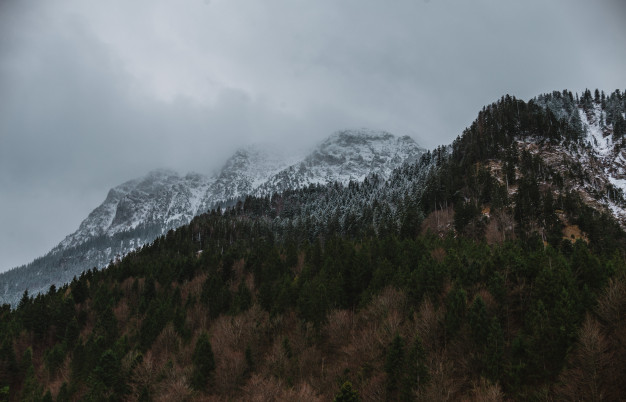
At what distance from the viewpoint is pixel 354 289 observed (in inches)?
2468

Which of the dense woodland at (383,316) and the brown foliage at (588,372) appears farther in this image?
the dense woodland at (383,316)

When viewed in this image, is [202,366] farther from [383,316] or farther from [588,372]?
[588,372]

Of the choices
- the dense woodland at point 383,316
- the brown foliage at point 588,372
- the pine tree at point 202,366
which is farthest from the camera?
the pine tree at point 202,366

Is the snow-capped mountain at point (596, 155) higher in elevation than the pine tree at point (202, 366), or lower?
higher

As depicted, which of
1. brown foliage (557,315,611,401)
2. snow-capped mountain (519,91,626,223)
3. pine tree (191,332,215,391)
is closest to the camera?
brown foliage (557,315,611,401)

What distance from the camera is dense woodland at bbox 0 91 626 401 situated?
3089cm

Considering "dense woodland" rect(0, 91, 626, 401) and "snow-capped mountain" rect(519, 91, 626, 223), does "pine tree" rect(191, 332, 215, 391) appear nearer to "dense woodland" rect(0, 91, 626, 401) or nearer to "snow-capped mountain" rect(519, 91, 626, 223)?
"dense woodland" rect(0, 91, 626, 401)

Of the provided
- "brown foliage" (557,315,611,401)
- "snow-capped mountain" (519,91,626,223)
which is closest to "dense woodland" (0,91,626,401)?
"brown foliage" (557,315,611,401)

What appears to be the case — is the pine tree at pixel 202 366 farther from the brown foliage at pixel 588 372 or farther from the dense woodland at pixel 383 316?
the brown foliage at pixel 588 372

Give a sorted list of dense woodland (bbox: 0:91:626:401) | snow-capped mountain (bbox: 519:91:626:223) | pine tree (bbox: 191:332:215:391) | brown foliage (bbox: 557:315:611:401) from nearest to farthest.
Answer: brown foliage (bbox: 557:315:611:401)
dense woodland (bbox: 0:91:626:401)
pine tree (bbox: 191:332:215:391)
snow-capped mountain (bbox: 519:91:626:223)

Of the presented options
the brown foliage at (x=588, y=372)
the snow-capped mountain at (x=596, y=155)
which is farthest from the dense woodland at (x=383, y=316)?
the snow-capped mountain at (x=596, y=155)

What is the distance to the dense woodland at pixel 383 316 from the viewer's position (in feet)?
101

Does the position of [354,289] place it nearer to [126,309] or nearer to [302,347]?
[302,347]

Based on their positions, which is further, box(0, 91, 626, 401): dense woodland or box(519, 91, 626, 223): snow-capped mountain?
box(519, 91, 626, 223): snow-capped mountain
